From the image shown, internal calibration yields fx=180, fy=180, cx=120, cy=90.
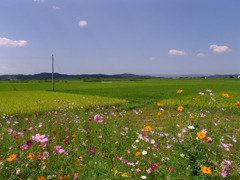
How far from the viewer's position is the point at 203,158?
3.14m

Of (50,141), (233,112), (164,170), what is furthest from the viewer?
(233,112)

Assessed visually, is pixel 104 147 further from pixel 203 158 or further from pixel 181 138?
pixel 203 158

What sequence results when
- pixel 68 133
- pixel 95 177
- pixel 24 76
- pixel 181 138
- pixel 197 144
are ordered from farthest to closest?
1. pixel 24 76
2. pixel 68 133
3. pixel 181 138
4. pixel 197 144
5. pixel 95 177

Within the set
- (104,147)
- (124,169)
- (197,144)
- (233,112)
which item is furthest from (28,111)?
(233,112)

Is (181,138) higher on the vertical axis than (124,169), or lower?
higher

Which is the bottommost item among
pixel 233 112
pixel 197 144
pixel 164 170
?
pixel 233 112

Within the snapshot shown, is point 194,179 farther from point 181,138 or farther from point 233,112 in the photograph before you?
point 233,112

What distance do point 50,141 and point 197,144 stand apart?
13.0ft

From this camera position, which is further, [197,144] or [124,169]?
[197,144]

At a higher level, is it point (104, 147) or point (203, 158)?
point (203, 158)

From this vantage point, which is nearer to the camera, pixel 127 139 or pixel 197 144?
pixel 197 144

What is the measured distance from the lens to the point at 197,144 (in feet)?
10.1

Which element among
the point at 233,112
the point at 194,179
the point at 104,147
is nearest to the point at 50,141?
the point at 104,147

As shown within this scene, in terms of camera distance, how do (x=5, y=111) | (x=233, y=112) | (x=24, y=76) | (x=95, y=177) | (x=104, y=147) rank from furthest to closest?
1. (x=24, y=76)
2. (x=233, y=112)
3. (x=5, y=111)
4. (x=104, y=147)
5. (x=95, y=177)
